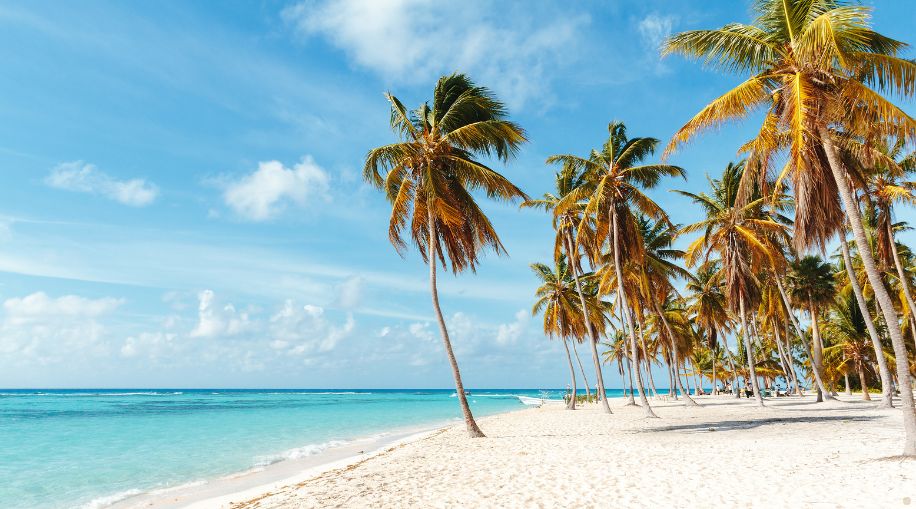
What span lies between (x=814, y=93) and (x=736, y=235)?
14251mm

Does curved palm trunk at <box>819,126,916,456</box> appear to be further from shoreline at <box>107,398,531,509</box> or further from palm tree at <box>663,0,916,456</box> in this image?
shoreline at <box>107,398,531,509</box>

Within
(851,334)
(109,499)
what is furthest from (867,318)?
(109,499)

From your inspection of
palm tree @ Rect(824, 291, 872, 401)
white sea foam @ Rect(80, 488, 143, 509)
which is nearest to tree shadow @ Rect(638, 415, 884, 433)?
white sea foam @ Rect(80, 488, 143, 509)

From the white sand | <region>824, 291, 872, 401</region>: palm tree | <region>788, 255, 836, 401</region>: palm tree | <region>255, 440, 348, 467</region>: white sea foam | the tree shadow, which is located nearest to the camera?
the white sand

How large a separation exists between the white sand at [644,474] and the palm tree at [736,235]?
894 cm

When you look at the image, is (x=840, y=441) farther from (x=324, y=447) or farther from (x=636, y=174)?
(x=324, y=447)

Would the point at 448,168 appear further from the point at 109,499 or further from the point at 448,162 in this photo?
the point at 109,499

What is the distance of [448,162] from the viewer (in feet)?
51.1

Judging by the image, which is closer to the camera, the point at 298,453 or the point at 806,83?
the point at 806,83

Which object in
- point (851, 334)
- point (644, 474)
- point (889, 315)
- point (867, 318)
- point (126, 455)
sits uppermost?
point (851, 334)

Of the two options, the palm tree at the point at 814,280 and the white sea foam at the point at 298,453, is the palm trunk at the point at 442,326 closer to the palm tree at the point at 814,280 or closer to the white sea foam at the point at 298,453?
the white sea foam at the point at 298,453

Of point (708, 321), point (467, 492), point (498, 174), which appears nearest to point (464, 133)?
point (498, 174)

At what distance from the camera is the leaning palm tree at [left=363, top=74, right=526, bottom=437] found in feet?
47.6

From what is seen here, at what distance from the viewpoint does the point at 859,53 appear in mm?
8719
